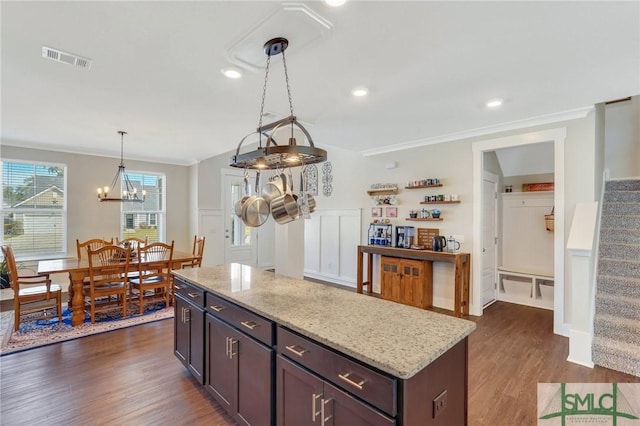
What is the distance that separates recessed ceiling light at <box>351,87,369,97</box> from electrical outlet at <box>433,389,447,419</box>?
2.46 meters

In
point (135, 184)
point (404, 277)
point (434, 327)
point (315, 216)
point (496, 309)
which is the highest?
point (135, 184)

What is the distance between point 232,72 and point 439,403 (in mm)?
2610

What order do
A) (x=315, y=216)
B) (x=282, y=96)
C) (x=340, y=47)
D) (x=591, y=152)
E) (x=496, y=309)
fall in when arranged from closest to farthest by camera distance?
(x=340, y=47) < (x=282, y=96) < (x=591, y=152) < (x=496, y=309) < (x=315, y=216)

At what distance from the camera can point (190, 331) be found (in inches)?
101

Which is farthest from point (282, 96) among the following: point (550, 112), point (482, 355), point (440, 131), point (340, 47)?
point (482, 355)

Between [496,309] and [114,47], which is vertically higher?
[114,47]

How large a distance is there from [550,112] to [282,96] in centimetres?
305

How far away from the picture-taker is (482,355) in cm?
311

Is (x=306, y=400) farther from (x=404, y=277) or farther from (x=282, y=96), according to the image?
(x=404, y=277)

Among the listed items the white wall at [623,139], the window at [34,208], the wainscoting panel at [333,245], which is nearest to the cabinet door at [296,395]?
the wainscoting panel at [333,245]

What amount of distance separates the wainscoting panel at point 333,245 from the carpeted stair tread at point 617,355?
3.59m

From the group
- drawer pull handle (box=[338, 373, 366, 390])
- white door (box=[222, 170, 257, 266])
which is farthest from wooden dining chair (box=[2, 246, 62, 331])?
drawer pull handle (box=[338, 373, 366, 390])

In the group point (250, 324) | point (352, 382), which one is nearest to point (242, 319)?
point (250, 324)

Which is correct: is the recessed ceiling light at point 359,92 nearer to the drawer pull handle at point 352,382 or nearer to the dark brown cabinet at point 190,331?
the dark brown cabinet at point 190,331
